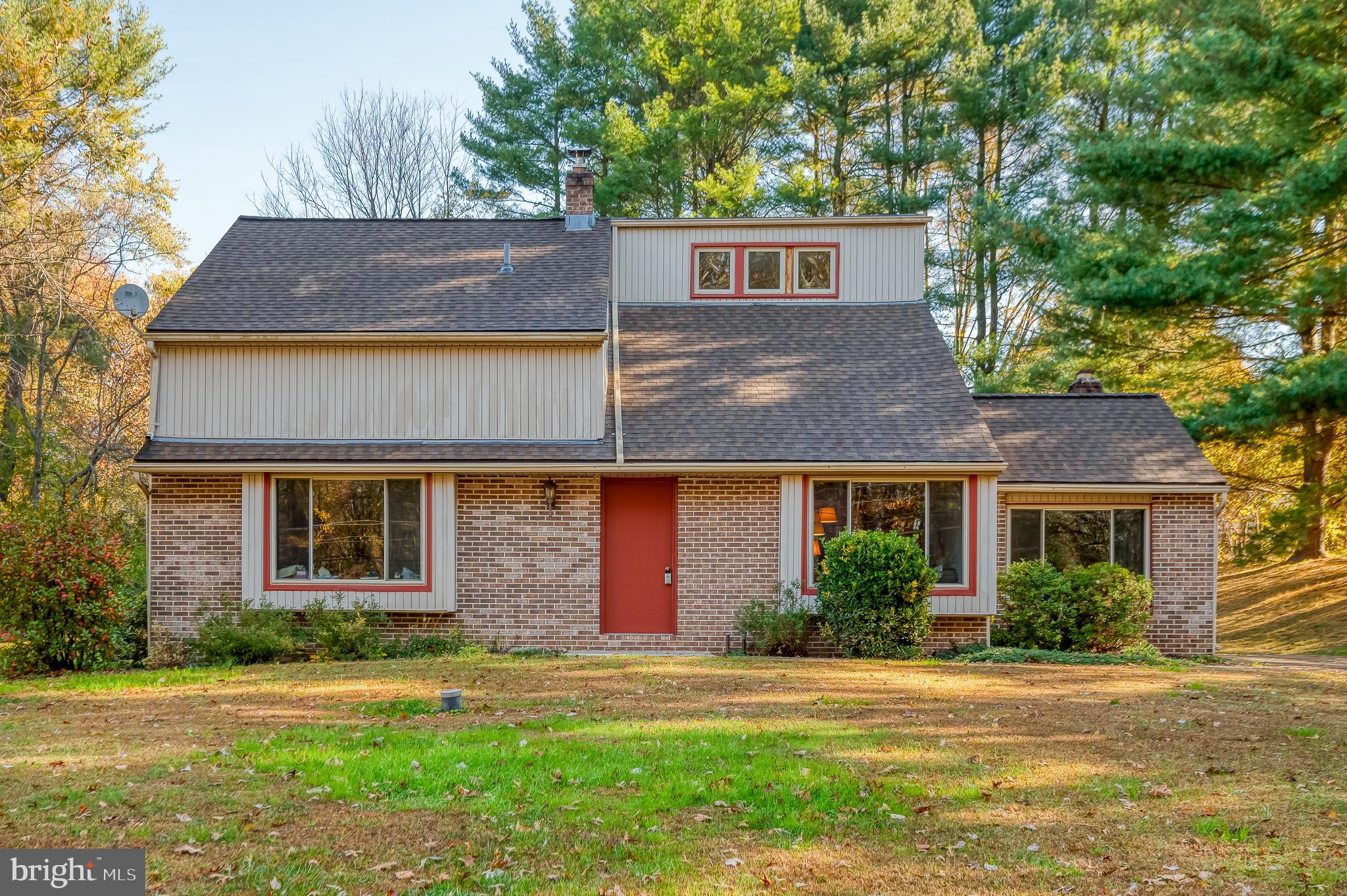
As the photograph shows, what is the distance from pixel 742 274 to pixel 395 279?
5.86 metres

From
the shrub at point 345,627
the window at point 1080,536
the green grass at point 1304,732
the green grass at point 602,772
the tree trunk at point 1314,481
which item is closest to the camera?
the green grass at point 602,772

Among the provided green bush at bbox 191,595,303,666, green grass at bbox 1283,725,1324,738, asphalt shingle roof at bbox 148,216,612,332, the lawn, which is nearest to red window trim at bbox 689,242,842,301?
asphalt shingle roof at bbox 148,216,612,332

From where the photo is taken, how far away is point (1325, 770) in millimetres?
6578

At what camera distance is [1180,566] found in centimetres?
1414

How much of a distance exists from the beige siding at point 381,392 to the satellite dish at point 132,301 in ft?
2.38

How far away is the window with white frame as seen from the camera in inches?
644

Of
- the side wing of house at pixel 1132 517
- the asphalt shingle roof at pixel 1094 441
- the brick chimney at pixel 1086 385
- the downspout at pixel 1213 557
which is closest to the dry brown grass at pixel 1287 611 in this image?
the downspout at pixel 1213 557

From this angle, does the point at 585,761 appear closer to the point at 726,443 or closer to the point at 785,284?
the point at 726,443

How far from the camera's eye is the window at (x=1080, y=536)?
14.3m

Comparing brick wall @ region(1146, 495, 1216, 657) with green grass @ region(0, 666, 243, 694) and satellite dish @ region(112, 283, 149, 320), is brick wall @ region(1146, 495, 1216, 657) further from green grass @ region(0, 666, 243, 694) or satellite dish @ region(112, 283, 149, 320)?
satellite dish @ region(112, 283, 149, 320)

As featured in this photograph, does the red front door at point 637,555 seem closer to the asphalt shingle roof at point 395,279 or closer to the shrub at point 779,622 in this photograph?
the shrub at point 779,622

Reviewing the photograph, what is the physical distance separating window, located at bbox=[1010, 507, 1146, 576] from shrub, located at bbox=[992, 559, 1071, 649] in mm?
761

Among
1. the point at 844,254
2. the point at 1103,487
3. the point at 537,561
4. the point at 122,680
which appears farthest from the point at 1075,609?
the point at 122,680

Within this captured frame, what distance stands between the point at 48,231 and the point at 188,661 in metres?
8.70
